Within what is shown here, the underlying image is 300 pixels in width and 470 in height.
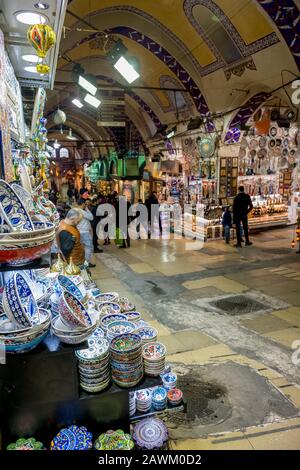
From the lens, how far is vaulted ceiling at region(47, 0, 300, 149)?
675 cm

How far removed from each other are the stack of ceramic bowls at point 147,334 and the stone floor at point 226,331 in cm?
79

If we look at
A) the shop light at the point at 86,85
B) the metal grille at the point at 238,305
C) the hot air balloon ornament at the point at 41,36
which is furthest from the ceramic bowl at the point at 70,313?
the shop light at the point at 86,85

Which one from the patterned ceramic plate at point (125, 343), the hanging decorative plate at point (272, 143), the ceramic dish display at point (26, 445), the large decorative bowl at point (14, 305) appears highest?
the hanging decorative plate at point (272, 143)

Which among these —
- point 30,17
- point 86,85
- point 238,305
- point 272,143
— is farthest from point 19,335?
point 272,143

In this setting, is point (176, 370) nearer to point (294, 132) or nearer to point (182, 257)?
point (182, 257)

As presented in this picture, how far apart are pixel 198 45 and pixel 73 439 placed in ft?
31.3

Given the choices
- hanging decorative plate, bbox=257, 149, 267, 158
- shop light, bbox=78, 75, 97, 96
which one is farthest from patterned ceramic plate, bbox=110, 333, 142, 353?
hanging decorative plate, bbox=257, 149, 267, 158

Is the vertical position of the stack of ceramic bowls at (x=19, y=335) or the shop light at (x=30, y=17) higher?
the shop light at (x=30, y=17)

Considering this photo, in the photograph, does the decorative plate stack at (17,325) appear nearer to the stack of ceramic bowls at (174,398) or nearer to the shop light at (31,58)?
the stack of ceramic bowls at (174,398)

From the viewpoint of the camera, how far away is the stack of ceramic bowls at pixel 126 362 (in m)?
2.07
